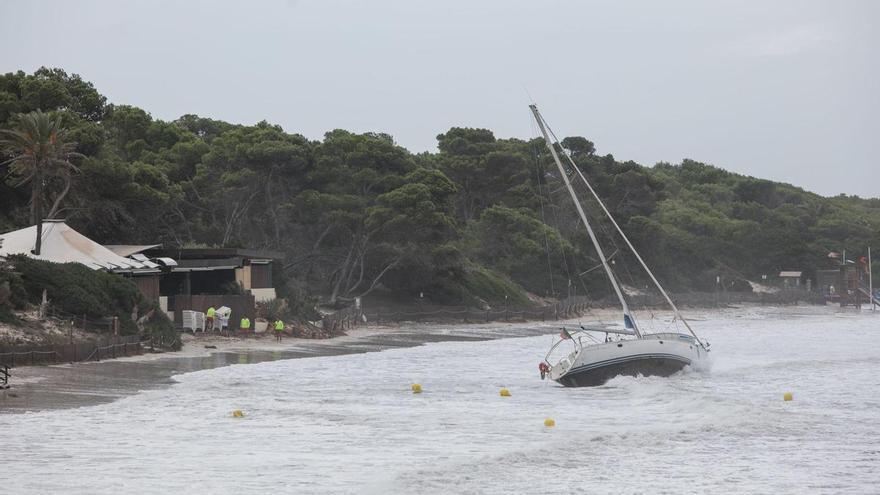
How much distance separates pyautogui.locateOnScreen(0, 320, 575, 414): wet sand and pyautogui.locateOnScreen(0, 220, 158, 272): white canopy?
4.70 meters

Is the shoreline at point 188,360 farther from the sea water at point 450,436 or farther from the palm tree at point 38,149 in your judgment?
the palm tree at point 38,149

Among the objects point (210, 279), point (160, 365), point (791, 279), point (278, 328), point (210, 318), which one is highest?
point (791, 279)

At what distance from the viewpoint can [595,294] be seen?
114875 millimetres

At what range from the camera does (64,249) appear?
1881 inches

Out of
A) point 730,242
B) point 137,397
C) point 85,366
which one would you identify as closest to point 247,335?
point 85,366

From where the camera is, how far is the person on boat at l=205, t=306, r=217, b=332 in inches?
2067

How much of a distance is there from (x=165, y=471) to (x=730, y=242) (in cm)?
12571

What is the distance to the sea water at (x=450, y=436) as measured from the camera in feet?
64.5

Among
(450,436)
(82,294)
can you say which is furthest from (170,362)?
(450,436)

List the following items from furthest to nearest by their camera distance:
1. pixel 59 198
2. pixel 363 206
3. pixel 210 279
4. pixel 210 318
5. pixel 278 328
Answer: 1. pixel 363 206
2. pixel 210 279
3. pixel 278 328
4. pixel 59 198
5. pixel 210 318

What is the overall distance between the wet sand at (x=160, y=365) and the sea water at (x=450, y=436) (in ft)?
3.26

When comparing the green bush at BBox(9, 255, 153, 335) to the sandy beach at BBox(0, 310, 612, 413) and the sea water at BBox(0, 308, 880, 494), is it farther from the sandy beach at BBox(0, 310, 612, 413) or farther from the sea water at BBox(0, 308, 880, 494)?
the sea water at BBox(0, 308, 880, 494)

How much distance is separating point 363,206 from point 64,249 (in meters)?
33.3

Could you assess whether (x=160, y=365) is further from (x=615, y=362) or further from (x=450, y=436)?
(x=450, y=436)
